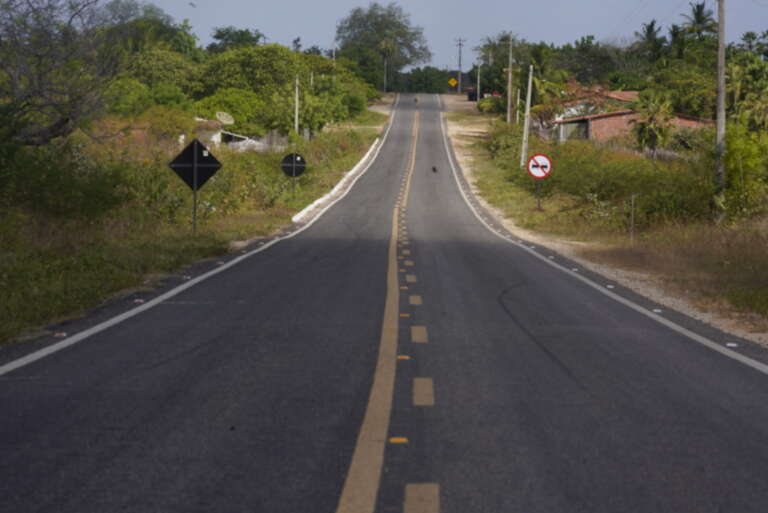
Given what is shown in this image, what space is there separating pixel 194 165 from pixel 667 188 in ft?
55.7

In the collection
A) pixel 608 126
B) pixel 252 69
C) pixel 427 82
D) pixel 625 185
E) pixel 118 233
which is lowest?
pixel 118 233

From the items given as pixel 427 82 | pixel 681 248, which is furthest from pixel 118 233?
pixel 427 82

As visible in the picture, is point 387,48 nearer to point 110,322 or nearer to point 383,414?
point 110,322

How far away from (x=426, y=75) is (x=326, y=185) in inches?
4687

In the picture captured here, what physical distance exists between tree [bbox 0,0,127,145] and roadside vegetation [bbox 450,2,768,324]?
13151 mm

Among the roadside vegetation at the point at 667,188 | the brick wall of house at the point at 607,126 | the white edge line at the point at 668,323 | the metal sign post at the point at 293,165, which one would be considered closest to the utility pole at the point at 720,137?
the roadside vegetation at the point at 667,188

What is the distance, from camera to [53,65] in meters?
19.1

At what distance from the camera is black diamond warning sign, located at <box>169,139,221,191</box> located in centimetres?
1961

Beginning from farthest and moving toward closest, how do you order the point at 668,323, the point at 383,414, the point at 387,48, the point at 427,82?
the point at 387,48 → the point at 427,82 → the point at 668,323 → the point at 383,414

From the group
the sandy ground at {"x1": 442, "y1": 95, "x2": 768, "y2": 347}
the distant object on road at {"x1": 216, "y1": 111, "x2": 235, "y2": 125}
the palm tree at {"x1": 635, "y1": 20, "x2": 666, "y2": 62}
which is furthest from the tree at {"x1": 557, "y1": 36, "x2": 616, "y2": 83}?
the sandy ground at {"x1": 442, "y1": 95, "x2": 768, "y2": 347}

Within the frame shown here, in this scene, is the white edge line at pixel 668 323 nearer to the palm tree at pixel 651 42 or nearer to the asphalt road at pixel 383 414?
the asphalt road at pixel 383 414

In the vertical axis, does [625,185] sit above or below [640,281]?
above

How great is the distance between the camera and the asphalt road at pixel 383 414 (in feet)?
13.2

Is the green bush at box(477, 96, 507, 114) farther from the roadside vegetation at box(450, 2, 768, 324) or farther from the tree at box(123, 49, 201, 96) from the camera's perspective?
the tree at box(123, 49, 201, 96)
